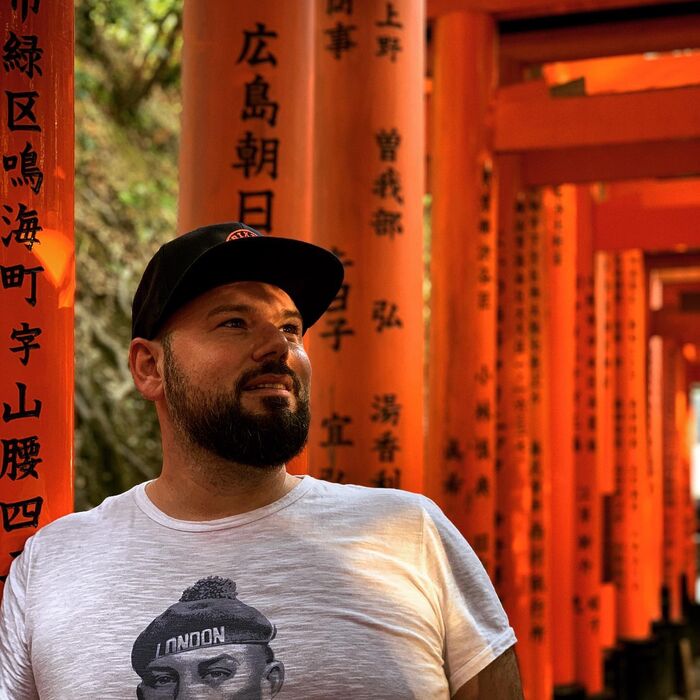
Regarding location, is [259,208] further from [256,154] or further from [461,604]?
[461,604]

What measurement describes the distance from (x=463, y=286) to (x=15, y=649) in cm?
514

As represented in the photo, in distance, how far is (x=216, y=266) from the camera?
86.4 inches

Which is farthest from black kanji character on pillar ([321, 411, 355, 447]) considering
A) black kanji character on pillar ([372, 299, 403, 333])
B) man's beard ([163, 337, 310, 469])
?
man's beard ([163, 337, 310, 469])

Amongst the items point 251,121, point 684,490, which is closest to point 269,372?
point 251,121

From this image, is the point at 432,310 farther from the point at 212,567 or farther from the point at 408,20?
the point at 212,567

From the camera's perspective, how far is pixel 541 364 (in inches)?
323

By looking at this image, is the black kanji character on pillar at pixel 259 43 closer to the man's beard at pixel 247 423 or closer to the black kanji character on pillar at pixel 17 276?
the black kanji character on pillar at pixel 17 276

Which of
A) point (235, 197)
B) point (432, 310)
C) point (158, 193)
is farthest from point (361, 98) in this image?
point (158, 193)

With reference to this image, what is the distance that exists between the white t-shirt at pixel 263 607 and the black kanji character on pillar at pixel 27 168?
731 mm

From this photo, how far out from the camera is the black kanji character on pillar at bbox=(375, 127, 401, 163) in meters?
4.65

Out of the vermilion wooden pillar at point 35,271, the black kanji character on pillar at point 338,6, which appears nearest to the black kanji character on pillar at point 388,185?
the black kanji character on pillar at point 338,6

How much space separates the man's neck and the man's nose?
0.66 ft

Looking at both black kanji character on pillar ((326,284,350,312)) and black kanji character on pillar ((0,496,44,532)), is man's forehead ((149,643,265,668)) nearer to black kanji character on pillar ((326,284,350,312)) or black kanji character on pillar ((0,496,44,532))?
black kanji character on pillar ((0,496,44,532))

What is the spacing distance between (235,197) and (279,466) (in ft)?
5.29
